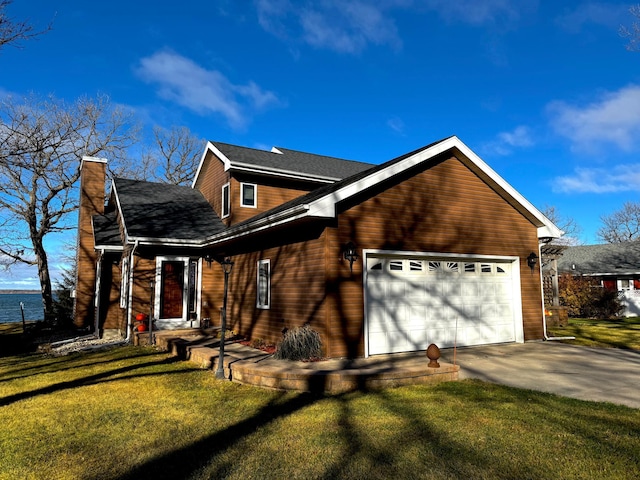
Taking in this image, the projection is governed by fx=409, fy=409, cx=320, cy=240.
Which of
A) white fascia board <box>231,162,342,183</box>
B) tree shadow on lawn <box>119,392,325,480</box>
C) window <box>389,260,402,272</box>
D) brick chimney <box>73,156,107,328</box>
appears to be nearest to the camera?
tree shadow on lawn <box>119,392,325,480</box>

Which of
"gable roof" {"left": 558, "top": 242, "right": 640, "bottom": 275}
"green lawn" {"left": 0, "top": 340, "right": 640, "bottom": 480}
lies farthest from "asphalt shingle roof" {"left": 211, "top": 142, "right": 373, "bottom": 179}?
"gable roof" {"left": 558, "top": 242, "right": 640, "bottom": 275}

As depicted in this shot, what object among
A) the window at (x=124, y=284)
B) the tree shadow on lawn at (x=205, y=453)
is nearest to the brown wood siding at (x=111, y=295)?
the window at (x=124, y=284)

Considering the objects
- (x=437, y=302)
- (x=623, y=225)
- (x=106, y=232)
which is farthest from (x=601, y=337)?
(x=623, y=225)

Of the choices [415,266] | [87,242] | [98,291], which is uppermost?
[87,242]

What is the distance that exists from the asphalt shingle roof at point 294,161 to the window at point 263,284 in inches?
202

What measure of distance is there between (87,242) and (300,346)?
12861 mm

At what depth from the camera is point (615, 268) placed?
2884 centimetres

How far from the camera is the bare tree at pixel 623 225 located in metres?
53.4

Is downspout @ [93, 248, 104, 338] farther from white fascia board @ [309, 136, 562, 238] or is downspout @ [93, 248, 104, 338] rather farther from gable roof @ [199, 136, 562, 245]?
white fascia board @ [309, 136, 562, 238]

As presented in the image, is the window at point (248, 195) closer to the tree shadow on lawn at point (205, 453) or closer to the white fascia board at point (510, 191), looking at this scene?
the white fascia board at point (510, 191)

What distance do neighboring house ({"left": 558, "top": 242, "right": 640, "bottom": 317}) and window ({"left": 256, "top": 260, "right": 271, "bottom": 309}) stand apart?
2300 cm

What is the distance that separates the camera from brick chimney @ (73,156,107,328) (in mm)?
16281

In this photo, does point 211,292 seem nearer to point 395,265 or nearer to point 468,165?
point 395,265

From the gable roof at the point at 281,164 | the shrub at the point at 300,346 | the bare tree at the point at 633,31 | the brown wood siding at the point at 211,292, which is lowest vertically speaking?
the shrub at the point at 300,346
